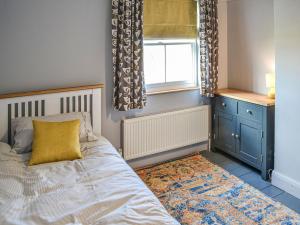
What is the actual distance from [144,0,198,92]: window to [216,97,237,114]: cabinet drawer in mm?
388

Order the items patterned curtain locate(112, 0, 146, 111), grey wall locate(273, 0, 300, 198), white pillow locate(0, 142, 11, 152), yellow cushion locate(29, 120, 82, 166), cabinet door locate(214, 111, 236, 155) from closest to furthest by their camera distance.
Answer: yellow cushion locate(29, 120, 82, 166) → white pillow locate(0, 142, 11, 152) → grey wall locate(273, 0, 300, 198) → patterned curtain locate(112, 0, 146, 111) → cabinet door locate(214, 111, 236, 155)

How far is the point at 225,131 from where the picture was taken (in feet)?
11.2

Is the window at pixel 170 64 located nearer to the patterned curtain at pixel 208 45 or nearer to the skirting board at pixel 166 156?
the patterned curtain at pixel 208 45

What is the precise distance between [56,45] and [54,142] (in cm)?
100

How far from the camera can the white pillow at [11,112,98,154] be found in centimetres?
223

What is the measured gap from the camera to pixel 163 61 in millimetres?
3297

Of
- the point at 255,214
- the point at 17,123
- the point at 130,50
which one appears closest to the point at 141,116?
the point at 130,50

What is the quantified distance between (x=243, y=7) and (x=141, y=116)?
1829 millimetres

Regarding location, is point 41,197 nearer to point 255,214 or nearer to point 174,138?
point 255,214

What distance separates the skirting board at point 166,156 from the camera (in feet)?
10.6

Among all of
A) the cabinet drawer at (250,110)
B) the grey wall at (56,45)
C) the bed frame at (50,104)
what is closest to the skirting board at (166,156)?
the grey wall at (56,45)

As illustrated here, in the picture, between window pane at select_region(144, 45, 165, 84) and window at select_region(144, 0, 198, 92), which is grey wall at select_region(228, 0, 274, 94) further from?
window pane at select_region(144, 45, 165, 84)

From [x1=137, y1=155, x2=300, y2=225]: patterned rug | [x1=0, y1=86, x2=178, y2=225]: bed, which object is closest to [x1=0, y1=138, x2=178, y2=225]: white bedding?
[x1=0, y1=86, x2=178, y2=225]: bed

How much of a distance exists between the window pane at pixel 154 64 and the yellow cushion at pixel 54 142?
1.29m
